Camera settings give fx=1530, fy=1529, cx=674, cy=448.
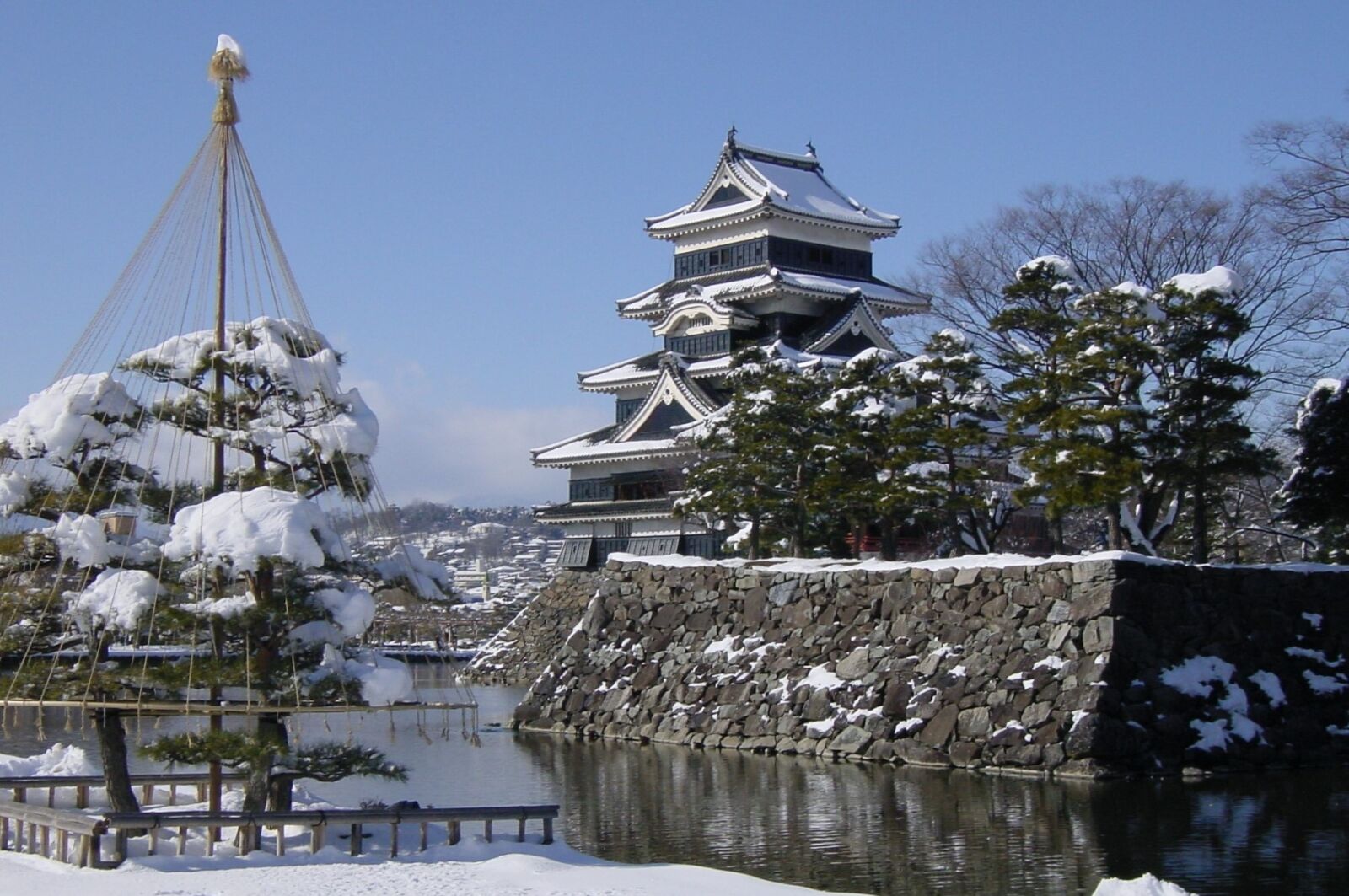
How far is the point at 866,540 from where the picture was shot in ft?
96.5

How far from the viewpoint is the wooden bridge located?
10117 mm

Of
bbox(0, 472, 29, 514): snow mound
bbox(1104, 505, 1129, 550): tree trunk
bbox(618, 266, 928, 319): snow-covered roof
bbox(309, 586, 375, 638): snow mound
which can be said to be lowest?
bbox(309, 586, 375, 638): snow mound

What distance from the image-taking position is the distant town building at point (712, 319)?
109ft

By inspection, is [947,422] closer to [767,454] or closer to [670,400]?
[767,454]

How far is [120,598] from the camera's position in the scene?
35.0 feet

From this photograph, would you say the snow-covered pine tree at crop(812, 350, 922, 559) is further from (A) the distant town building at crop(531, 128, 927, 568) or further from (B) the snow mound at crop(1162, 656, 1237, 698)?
(A) the distant town building at crop(531, 128, 927, 568)

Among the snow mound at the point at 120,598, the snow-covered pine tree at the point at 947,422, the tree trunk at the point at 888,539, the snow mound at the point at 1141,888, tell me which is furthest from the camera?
the tree trunk at the point at 888,539

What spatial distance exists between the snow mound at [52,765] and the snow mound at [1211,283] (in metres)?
14.4

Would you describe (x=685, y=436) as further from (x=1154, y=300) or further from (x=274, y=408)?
(x=274, y=408)

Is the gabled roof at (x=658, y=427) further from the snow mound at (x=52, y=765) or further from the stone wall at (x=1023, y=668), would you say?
the snow mound at (x=52, y=765)

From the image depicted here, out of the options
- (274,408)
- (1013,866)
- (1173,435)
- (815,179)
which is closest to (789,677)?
(1173,435)

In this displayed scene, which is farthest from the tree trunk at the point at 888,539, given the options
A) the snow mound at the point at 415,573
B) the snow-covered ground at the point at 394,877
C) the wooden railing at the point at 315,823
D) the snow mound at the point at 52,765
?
the snow-covered ground at the point at 394,877

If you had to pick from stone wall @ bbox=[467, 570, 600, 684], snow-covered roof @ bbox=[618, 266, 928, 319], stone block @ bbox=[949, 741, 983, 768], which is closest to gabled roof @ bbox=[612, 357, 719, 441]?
snow-covered roof @ bbox=[618, 266, 928, 319]

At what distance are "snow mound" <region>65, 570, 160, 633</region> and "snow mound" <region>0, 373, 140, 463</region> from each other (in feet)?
3.90
